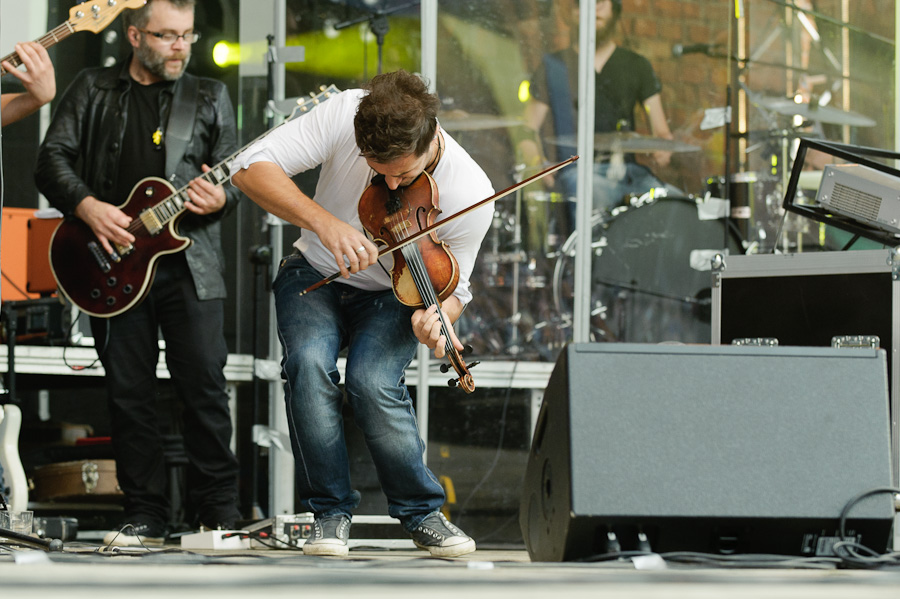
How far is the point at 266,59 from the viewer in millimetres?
4137

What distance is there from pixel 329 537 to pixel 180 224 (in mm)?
1482

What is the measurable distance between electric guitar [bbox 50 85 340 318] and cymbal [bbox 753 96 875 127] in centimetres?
220

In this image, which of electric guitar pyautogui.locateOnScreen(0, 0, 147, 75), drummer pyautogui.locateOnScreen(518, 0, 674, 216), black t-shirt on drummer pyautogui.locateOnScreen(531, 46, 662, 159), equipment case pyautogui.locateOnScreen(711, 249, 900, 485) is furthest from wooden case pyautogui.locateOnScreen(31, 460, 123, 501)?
equipment case pyautogui.locateOnScreen(711, 249, 900, 485)

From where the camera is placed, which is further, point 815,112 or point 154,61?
point 815,112

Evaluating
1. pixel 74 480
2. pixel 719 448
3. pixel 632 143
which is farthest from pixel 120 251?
pixel 719 448

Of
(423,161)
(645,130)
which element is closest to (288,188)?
(423,161)

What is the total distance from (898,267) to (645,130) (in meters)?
1.81

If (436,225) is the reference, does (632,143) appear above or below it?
above

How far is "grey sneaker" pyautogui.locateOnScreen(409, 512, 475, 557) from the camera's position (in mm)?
2582

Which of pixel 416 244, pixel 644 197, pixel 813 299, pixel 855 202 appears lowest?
pixel 813 299

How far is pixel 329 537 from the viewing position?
8.39ft

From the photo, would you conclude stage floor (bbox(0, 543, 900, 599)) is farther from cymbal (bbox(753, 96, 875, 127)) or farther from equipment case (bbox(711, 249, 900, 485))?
cymbal (bbox(753, 96, 875, 127))

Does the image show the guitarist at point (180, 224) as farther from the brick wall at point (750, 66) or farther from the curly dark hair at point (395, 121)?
the brick wall at point (750, 66)

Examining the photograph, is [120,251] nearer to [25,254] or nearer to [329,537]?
[25,254]
